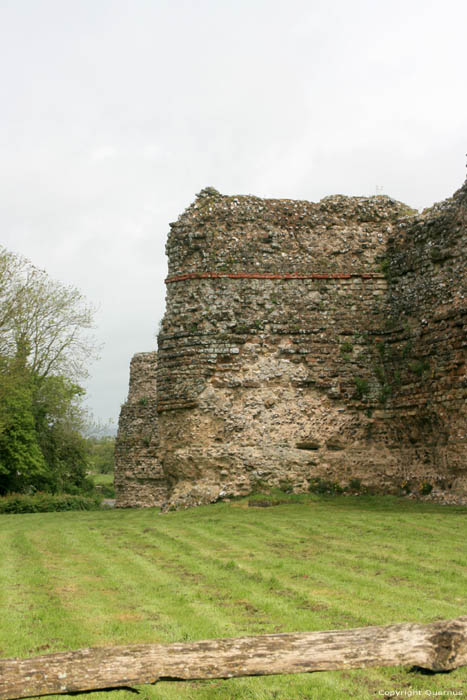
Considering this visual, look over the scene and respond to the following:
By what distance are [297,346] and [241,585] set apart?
8824 millimetres

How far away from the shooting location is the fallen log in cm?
369

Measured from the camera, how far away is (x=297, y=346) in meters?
15.9

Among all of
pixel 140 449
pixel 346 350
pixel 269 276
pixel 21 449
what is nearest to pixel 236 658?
pixel 346 350

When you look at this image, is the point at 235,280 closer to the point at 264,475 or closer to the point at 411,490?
the point at 264,475

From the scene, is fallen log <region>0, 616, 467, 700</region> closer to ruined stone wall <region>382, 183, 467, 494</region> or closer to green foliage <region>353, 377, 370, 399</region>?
ruined stone wall <region>382, 183, 467, 494</region>

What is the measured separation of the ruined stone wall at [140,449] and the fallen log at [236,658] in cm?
2367

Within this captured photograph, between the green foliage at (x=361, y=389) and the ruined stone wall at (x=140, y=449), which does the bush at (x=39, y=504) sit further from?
the green foliage at (x=361, y=389)

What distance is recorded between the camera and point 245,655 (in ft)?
12.6

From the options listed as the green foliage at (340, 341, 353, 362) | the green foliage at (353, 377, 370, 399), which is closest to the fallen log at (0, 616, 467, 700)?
the green foliage at (353, 377, 370, 399)

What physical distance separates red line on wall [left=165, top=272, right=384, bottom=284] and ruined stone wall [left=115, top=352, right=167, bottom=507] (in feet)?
41.1

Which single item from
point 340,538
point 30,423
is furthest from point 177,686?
point 30,423

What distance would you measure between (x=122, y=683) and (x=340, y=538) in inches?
280

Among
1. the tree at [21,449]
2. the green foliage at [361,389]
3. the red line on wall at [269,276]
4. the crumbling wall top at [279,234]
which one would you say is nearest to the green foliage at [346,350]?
the green foliage at [361,389]

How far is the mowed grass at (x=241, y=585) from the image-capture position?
4.91m
